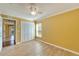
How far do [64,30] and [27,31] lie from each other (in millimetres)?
3355

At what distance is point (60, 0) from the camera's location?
0.89 meters

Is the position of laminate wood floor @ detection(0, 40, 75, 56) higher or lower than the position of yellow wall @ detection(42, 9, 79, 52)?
lower

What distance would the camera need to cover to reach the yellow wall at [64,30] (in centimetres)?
350

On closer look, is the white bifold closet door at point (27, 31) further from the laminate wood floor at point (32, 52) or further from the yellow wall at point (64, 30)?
the laminate wood floor at point (32, 52)

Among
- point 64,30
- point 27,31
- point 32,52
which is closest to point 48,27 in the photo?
point 64,30

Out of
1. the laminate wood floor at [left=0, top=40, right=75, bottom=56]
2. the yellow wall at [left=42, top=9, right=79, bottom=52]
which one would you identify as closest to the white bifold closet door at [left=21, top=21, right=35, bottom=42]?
the yellow wall at [left=42, top=9, right=79, bottom=52]

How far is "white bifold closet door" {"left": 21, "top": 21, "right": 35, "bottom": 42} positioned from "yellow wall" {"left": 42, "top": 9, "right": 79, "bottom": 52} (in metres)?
1.63

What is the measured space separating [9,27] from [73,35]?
4091mm

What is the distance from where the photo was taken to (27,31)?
6.79 meters

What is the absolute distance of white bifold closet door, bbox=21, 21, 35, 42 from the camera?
20.5 feet

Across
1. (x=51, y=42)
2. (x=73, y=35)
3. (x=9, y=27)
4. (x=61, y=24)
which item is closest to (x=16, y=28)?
(x=9, y=27)

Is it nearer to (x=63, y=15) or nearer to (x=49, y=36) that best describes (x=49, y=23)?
(x=49, y=36)

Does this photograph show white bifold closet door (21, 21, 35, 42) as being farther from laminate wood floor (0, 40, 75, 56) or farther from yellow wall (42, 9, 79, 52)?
laminate wood floor (0, 40, 75, 56)

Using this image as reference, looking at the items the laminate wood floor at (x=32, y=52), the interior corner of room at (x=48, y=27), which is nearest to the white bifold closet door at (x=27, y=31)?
the interior corner of room at (x=48, y=27)
